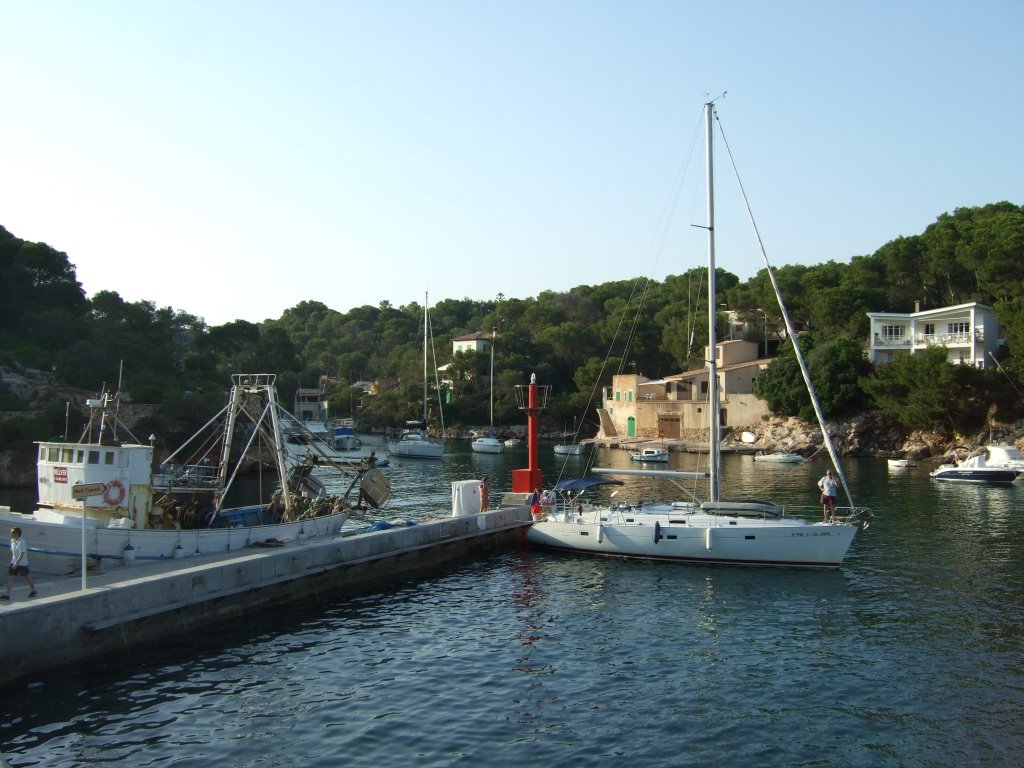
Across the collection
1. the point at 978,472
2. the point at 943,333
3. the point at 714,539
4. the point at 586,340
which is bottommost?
the point at 714,539

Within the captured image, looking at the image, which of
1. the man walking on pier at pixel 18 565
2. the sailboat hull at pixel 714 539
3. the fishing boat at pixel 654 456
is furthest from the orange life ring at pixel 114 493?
the fishing boat at pixel 654 456

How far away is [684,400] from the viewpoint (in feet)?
333

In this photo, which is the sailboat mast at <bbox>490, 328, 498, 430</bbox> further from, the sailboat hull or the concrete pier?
the concrete pier

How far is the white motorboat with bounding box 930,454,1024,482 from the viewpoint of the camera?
56.0m

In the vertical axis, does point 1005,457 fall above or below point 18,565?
above

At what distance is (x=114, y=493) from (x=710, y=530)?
18854 mm

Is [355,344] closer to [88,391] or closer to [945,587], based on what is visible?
[88,391]

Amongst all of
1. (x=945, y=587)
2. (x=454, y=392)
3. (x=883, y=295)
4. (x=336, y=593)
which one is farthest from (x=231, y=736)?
(x=454, y=392)

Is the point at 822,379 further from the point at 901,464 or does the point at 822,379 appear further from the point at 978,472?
the point at 978,472

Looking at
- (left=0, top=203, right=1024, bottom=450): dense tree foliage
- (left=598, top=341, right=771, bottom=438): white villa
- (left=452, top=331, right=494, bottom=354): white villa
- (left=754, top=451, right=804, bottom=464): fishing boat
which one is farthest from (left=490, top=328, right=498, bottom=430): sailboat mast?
(left=754, top=451, right=804, bottom=464): fishing boat

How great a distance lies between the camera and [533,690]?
18.3m

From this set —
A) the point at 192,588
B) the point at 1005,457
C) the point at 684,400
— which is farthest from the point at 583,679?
the point at 684,400

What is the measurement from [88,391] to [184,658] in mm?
53549

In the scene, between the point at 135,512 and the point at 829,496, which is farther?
the point at 829,496
